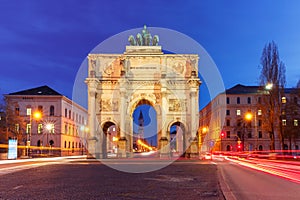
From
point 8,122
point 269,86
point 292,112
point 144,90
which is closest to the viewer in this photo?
point 269,86

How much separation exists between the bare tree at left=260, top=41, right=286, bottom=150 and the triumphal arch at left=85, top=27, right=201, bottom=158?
34.7 ft

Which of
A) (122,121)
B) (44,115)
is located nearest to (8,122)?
(122,121)

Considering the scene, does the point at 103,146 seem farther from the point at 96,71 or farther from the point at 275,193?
the point at 275,193

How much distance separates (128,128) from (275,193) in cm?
4542

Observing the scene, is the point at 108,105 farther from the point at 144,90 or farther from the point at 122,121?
the point at 144,90

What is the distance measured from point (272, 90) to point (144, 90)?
712 inches

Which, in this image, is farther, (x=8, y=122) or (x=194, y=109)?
(x=8, y=122)

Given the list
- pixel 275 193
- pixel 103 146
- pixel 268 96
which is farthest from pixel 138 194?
pixel 103 146

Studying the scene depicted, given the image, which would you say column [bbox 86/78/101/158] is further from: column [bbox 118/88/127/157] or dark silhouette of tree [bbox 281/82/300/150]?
dark silhouette of tree [bbox 281/82/300/150]

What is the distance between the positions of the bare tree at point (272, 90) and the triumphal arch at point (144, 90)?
1058 centimetres

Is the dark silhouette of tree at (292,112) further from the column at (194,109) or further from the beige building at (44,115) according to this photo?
the beige building at (44,115)

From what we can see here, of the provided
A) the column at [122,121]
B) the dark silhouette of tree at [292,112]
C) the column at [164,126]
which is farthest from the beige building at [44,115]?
the dark silhouette of tree at [292,112]

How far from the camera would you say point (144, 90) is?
5681 cm

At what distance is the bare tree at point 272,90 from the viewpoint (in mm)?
45688
